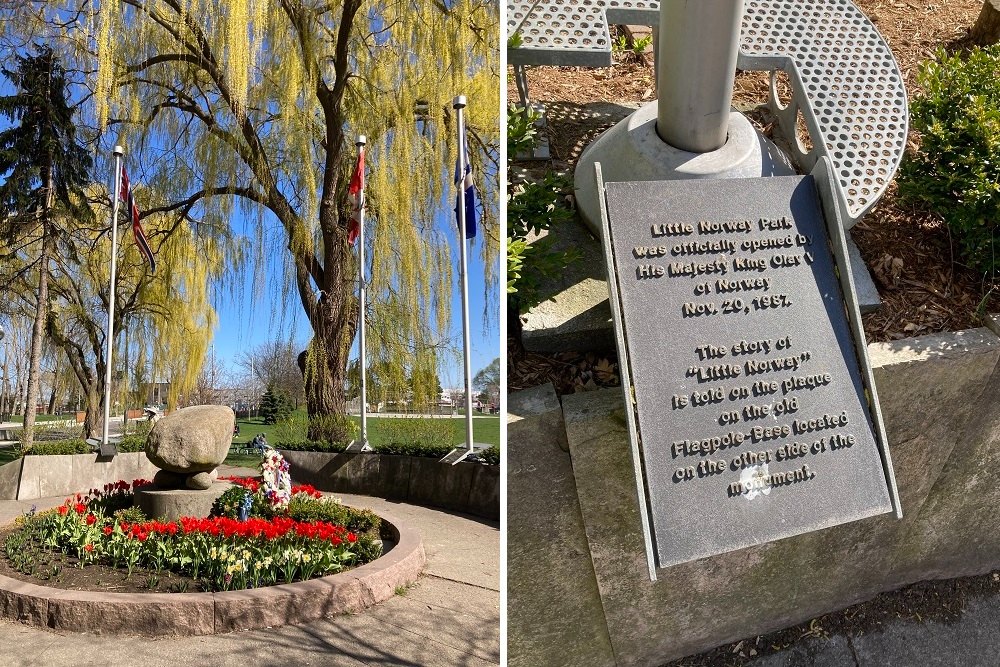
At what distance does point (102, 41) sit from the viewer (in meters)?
11.0

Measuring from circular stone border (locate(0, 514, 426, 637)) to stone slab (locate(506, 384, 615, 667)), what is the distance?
1462 mm

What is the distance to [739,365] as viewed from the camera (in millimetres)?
2938

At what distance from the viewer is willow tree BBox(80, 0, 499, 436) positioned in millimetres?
11500

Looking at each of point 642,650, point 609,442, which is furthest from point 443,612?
point 609,442

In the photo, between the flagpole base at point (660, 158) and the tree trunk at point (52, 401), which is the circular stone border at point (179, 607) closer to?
the flagpole base at point (660, 158)

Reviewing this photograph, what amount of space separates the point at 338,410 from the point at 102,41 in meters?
6.75

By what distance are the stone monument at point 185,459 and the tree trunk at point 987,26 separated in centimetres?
738

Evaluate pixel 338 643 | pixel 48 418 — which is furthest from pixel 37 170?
pixel 338 643

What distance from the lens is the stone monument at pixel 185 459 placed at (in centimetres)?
696

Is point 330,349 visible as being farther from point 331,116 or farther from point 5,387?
point 5,387

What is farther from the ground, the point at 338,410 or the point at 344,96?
the point at 344,96

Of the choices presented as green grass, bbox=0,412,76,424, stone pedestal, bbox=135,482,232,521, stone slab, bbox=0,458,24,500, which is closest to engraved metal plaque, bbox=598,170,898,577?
stone pedestal, bbox=135,482,232,521

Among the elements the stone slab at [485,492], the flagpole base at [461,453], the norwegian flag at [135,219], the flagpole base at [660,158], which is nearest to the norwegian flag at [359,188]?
the norwegian flag at [135,219]

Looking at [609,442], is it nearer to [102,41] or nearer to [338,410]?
[338,410]
